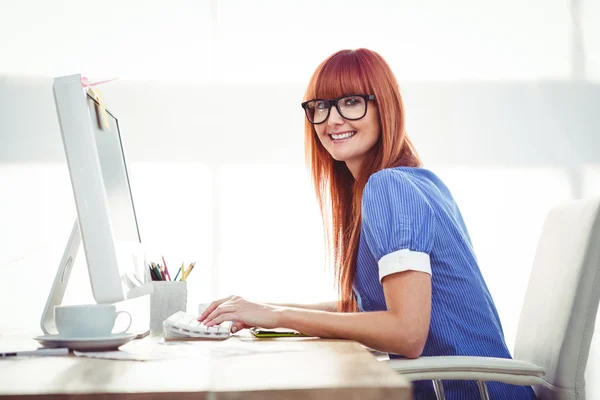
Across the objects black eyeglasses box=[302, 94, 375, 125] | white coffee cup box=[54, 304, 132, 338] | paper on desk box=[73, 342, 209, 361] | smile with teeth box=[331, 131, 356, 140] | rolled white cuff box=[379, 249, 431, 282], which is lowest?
paper on desk box=[73, 342, 209, 361]

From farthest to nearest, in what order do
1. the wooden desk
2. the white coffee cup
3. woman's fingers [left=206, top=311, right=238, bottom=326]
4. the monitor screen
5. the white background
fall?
the white background < woman's fingers [left=206, top=311, right=238, bottom=326] < the monitor screen < the white coffee cup < the wooden desk

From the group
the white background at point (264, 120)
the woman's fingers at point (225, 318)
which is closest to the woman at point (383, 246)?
the woman's fingers at point (225, 318)

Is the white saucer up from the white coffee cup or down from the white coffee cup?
down

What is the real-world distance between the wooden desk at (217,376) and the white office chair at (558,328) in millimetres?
212

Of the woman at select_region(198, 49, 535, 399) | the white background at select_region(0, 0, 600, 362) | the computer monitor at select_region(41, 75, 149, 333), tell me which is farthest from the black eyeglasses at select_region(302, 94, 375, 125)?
the white background at select_region(0, 0, 600, 362)

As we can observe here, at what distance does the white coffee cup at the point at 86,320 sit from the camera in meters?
0.95

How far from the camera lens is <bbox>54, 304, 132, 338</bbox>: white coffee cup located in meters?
0.95

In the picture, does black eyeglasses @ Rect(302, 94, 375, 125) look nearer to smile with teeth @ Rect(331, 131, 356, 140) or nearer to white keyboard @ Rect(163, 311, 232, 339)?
smile with teeth @ Rect(331, 131, 356, 140)

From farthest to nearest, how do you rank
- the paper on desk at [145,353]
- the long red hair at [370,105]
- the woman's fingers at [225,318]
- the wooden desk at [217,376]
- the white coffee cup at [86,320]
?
the long red hair at [370,105]
the woman's fingers at [225,318]
the white coffee cup at [86,320]
the paper on desk at [145,353]
the wooden desk at [217,376]

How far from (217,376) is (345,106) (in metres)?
0.99

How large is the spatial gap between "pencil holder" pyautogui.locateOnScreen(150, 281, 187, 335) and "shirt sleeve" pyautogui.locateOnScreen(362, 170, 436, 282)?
56cm

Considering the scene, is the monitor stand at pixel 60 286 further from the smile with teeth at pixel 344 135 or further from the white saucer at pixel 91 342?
the smile with teeth at pixel 344 135

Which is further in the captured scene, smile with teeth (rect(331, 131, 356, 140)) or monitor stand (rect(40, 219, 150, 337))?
smile with teeth (rect(331, 131, 356, 140))

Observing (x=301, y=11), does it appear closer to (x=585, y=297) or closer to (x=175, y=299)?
(x=175, y=299)
